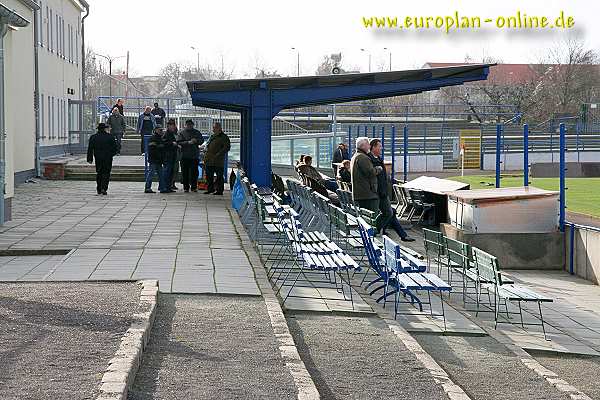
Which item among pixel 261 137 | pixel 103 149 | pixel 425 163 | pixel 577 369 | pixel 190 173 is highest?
pixel 261 137

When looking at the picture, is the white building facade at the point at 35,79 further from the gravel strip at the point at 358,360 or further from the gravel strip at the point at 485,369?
the gravel strip at the point at 485,369

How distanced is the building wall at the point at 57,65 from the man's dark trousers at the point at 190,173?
32.2ft

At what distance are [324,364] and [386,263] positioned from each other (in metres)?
3.66

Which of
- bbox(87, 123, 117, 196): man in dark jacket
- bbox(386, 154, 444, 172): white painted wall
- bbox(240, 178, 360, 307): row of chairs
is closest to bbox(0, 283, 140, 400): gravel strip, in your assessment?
bbox(240, 178, 360, 307): row of chairs

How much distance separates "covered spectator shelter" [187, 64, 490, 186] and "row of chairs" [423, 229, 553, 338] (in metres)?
8.94

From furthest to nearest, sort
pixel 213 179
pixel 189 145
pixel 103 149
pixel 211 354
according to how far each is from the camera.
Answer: pixel 213 179 < pixel 189 145 < pixel 103 149 < pixel 211 354

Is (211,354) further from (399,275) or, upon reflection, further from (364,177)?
(364,177)

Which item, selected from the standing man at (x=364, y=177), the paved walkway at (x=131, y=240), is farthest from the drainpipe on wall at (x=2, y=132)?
the standing man at (x=364, y=177)

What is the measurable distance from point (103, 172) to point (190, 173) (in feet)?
7.55

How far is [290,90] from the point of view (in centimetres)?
2352

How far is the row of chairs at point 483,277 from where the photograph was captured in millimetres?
11586

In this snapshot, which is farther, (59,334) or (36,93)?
(36,93)

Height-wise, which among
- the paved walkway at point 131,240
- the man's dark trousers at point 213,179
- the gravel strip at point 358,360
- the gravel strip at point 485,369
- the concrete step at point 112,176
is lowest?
the gravel strip at point 485,369

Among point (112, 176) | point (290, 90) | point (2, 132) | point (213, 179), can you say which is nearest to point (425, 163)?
point (112, 176)
